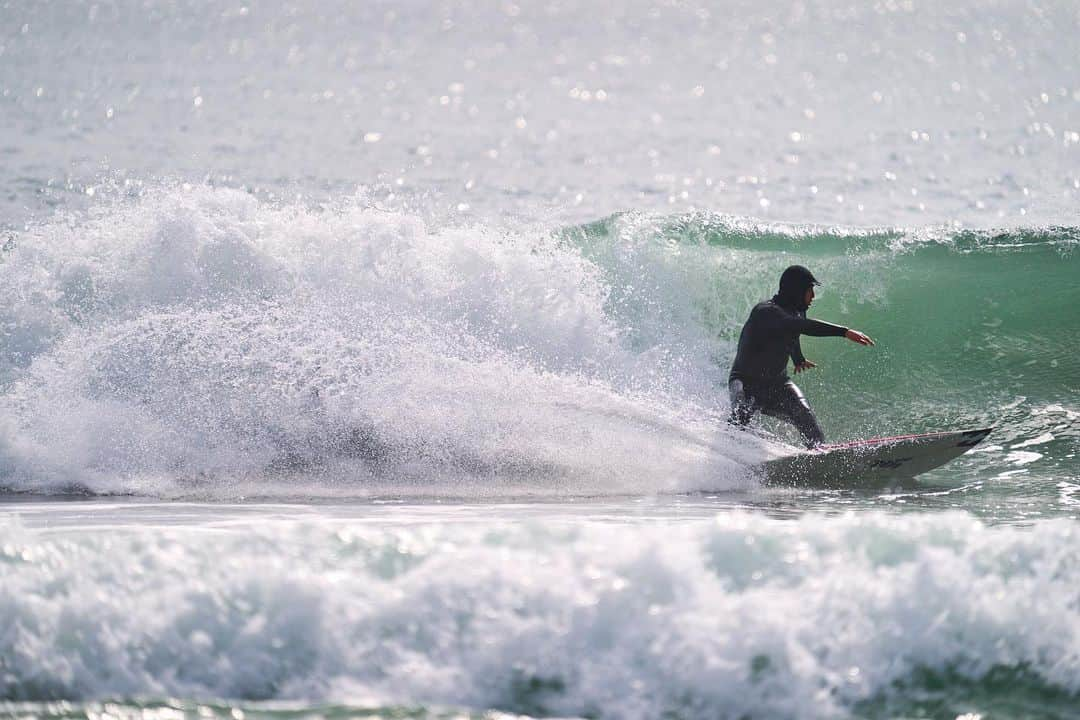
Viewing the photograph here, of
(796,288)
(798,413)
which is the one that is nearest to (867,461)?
(798,413)

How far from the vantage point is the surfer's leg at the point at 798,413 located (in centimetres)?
980

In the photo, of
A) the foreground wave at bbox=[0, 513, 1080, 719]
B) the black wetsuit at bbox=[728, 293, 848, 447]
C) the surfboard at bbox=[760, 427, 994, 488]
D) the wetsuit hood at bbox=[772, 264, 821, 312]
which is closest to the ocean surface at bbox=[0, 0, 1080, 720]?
the foreground wave at bbox=[0, 513, 1080, 719]

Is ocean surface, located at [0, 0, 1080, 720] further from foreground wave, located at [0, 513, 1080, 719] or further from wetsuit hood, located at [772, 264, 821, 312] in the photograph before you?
wetsuit hood, located at [772, 264, 821, 312]

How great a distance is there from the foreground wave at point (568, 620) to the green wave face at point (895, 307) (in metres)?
5.91

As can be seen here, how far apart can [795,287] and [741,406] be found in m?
1.04

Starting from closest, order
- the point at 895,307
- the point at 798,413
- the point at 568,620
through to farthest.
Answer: the point at 568,620, the point at 798,413, the point at 895,307

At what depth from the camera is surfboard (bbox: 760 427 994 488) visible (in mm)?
9586

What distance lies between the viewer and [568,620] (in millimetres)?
5305

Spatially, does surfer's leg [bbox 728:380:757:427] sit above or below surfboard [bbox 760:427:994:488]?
above

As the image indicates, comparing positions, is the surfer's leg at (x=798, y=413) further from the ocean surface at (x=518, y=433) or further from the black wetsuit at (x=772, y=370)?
the ocean surface at (x=518, y=433)

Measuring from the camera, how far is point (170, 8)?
216ft

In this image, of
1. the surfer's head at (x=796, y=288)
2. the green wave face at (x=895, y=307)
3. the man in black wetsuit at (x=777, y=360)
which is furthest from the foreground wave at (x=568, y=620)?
the green wave face at (x=895, y=307)

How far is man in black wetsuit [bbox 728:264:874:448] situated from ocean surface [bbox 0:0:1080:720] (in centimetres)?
34

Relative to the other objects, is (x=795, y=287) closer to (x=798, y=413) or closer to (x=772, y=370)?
(x=772, y=370)
